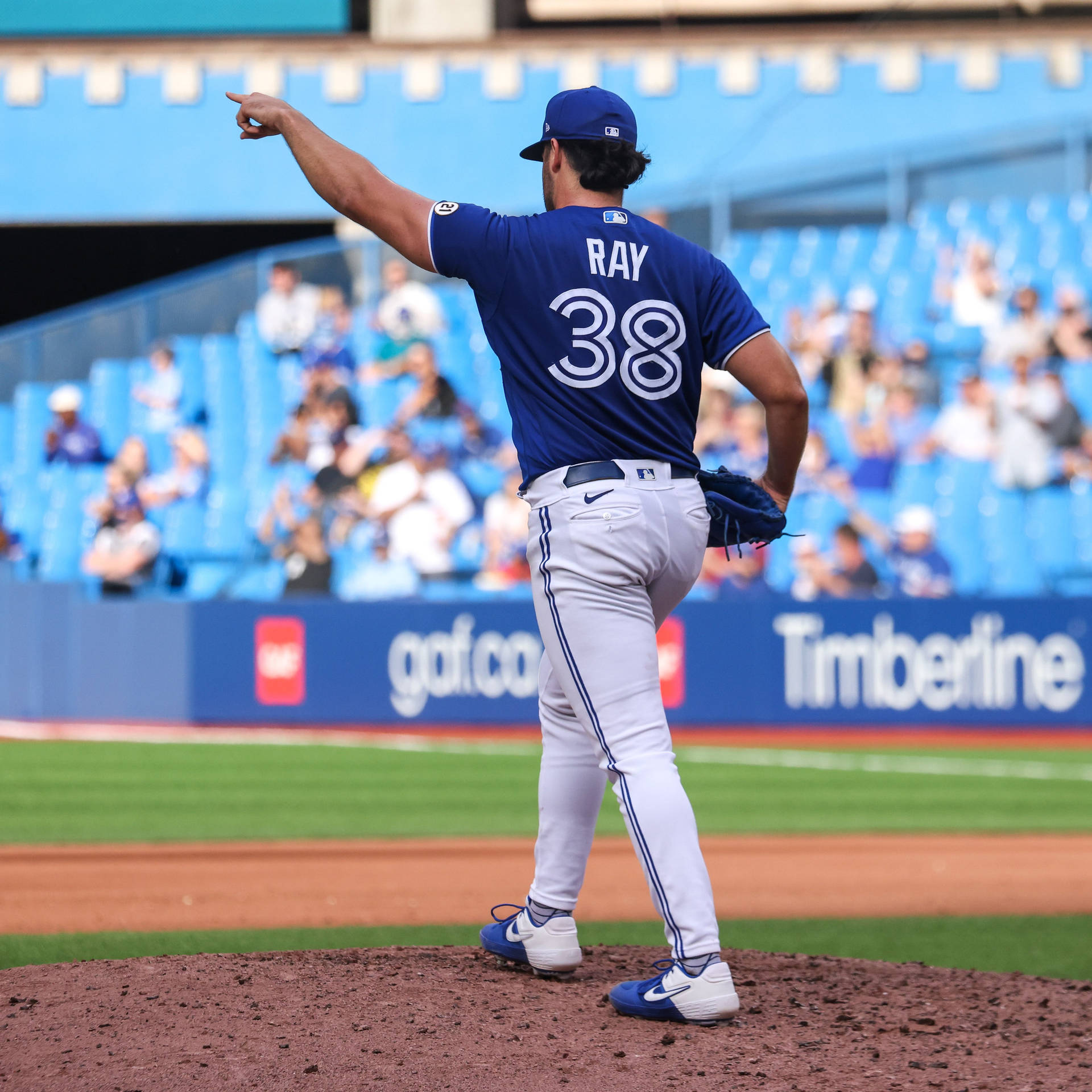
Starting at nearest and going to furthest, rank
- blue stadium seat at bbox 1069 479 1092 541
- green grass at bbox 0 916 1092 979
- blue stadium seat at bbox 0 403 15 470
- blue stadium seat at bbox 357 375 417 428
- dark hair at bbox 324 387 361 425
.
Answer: green grass at bbox 0 916 1092 979 < blue stadium seat at bbox 1069 479 1092 541 < dark hair at bbox 324 387 361 425 < blue stadium seat at bbox 357 375 417 428 < blue stadium seat at bbox 0 403 15 470

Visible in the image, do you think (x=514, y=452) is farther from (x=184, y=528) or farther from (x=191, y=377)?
(x=191, y=377)

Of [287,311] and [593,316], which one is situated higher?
[287,311]

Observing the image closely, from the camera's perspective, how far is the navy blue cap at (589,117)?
11.2ft

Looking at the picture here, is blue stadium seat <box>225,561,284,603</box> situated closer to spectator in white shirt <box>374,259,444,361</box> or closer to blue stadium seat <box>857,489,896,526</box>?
spectator in white shirt <box>374,259,444,361</box>

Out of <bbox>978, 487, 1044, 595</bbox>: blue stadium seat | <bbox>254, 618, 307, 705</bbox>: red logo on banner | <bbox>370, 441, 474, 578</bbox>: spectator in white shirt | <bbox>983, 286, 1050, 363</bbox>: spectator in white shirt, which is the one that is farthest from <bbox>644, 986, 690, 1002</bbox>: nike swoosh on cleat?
<bbox>983, 286, 1050, 363</bbox>: spectator in white shirt

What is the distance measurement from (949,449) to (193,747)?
708cm

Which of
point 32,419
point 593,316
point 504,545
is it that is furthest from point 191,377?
point 593,316

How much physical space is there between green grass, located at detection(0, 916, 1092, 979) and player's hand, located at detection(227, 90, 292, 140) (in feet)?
7.89

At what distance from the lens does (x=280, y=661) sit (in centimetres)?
1284

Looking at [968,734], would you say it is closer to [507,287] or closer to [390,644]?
[390,644]

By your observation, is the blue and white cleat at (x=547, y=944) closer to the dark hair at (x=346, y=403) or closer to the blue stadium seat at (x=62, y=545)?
the dark hair at (x=346, y=403)

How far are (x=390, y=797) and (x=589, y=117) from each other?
254 inches

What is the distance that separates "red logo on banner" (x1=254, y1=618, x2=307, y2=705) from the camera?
12.8m

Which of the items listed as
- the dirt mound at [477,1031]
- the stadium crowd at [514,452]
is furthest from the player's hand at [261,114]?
the stadium crowd at [514,452]
